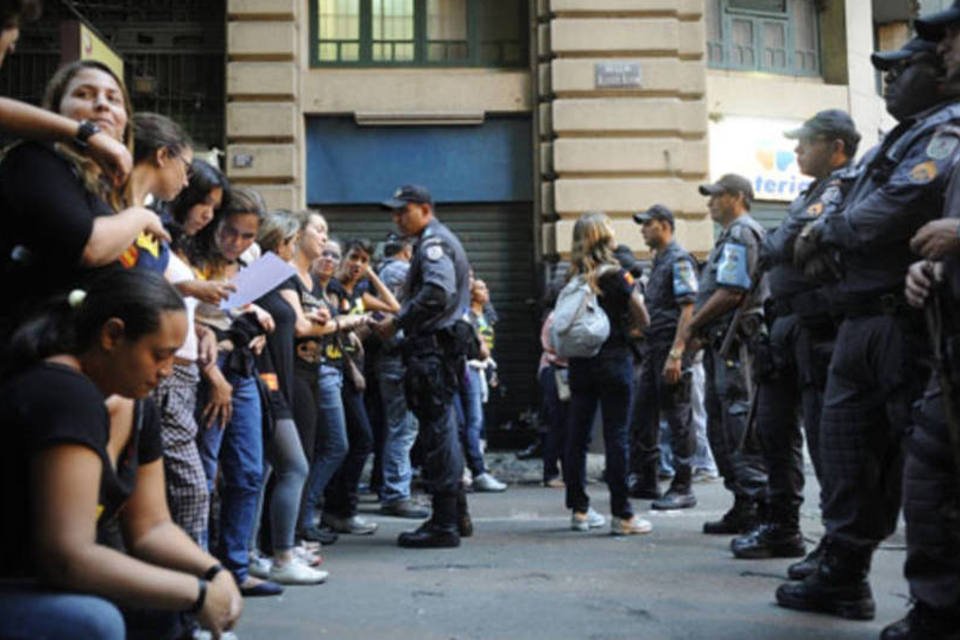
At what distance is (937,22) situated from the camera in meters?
3.86

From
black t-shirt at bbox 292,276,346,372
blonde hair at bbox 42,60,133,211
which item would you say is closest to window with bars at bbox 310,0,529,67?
black t-shirt at bbox 292,276,346,372

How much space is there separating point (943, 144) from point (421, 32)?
9.54 m

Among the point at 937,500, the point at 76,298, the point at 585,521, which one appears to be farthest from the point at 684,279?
the point at 76,298

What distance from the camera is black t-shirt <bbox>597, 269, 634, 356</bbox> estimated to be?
666 centimetres

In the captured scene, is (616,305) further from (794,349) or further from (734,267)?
(794,349)

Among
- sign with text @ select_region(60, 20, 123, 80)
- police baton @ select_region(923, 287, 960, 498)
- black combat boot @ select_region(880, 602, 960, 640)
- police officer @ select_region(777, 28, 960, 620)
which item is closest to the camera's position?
police baton @ select_region(923, 287, 960, 498)

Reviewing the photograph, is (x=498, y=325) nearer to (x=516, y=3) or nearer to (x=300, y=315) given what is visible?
(x=516, y=3)

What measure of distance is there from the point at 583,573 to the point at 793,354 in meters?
1.54

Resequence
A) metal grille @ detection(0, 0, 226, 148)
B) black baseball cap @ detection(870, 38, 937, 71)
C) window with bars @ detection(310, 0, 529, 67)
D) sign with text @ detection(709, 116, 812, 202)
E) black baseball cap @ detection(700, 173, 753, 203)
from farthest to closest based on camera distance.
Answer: sign with text @ detection(709, 116, 812, 202)
window with bars @ detection(310, 0, 529, 67)
metal grille @ detection(0, 0, 226, 148)
black baseball cap @ detection(700, 173, 753, 203)
black baseball cap @ detection(870, 38, 937, 71)

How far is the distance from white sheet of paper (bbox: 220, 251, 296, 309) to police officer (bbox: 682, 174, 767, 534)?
291 centimetres

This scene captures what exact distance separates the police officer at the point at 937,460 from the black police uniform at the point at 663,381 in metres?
4.14

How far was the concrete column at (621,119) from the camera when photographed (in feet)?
38.9

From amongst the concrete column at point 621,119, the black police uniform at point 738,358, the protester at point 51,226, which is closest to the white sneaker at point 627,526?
the black police uniform at point 738,358

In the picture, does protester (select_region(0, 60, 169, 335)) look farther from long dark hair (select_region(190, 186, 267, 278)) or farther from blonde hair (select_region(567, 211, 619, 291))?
blonde hair (select_region(567, 211, 619, 291))
